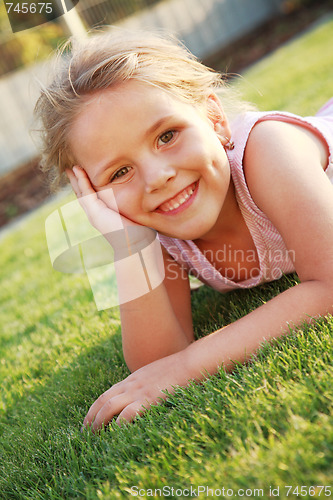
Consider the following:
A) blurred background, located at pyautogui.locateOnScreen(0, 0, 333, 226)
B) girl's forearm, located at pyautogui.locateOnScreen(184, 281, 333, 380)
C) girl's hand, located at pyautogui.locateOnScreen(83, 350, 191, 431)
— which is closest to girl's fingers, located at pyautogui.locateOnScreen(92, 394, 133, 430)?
girl's hand, located at pyautogui.locateOnScreen(83, 350, 191, 431)

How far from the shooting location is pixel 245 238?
8.25 feet

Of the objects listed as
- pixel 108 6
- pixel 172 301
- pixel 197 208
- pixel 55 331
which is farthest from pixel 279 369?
pixel 108 6

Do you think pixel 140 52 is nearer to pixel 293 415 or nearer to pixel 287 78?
pixel 293 415

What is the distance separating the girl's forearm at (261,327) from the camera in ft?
5.97

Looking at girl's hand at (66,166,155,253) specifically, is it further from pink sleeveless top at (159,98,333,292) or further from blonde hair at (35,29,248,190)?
pink sleeveless top at (159,98,333,292)

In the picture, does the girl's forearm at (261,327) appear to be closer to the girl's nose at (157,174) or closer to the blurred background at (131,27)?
the girl's nose at (157,174)

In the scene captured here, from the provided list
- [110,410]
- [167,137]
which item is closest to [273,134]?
[167,137]

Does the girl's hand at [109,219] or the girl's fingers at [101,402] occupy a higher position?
the girl's hand at [109,219]

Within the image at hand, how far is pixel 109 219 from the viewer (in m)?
2.20

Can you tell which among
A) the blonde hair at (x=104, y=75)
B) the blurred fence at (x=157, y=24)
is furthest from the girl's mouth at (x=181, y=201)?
the blurred fence at (x=157, y=24)

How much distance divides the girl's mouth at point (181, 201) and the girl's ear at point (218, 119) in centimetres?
33

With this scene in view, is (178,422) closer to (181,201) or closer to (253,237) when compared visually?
(181,201)

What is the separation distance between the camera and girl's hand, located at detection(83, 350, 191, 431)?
1812 mm

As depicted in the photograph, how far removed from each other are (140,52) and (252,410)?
5.19 ft
